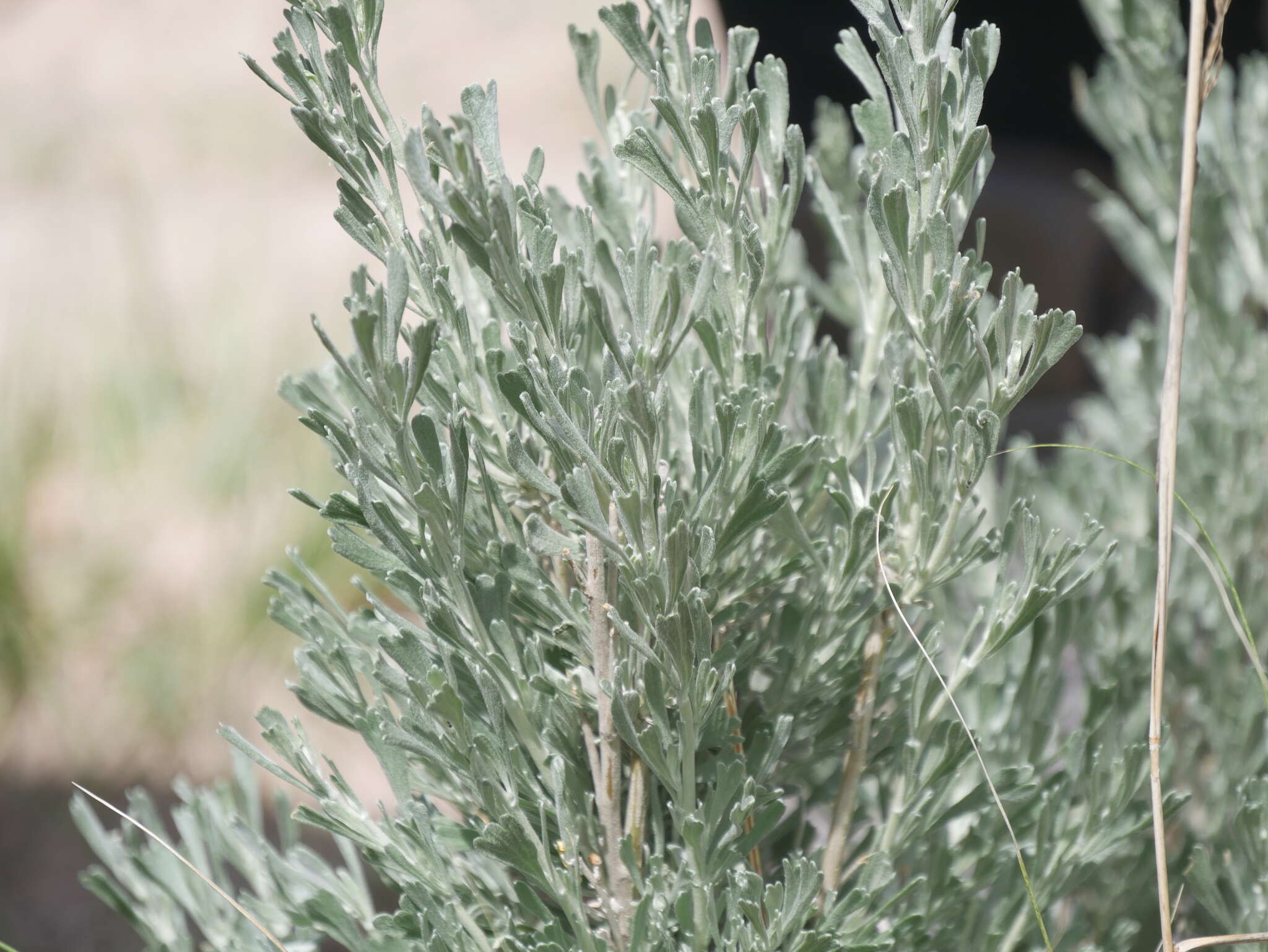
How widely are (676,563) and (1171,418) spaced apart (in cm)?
36

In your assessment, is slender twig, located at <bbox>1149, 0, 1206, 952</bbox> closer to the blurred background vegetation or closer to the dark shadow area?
the dark shadow area

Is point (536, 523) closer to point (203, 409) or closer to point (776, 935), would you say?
point (776, 935)

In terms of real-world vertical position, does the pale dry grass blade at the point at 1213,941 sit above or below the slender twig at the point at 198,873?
below

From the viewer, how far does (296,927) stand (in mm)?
959

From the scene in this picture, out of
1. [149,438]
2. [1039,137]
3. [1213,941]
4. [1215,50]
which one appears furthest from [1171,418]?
[149,438]

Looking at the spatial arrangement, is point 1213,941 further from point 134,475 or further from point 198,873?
point 134,475

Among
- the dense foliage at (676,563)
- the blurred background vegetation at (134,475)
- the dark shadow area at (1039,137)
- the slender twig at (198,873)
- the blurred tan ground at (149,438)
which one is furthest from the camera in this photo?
the dark shadow area at (1039,137)

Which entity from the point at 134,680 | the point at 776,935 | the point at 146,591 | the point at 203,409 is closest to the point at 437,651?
the point at 776,935

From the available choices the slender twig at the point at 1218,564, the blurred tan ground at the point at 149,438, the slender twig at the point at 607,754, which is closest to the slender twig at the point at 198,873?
the slender twig at the point at 607,754

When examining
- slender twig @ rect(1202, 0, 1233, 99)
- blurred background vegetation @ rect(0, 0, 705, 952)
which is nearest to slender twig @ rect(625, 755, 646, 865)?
slender twig @ rect(1202, 0, 1233, 99)

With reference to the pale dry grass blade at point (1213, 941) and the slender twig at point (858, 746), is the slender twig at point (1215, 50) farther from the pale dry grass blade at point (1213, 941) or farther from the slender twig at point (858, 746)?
the pale dry grass blade at point (1213, 941)

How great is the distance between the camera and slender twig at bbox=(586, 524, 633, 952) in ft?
2.45

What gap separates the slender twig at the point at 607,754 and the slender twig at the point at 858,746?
160 millimetres

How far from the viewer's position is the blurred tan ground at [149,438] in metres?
3.02
